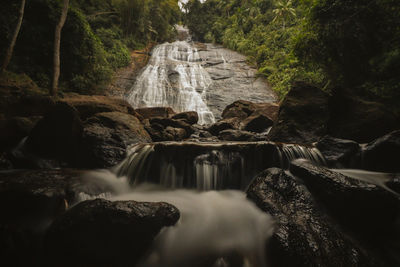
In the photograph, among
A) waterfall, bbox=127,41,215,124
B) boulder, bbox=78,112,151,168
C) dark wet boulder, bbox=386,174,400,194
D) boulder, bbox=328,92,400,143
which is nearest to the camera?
dark wet boulder, bbox=386,174,400,194

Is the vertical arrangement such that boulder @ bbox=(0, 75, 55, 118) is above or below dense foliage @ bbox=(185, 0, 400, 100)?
below

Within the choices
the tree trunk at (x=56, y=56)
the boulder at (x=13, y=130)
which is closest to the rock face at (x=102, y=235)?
the boulder at (x=13, y=130)

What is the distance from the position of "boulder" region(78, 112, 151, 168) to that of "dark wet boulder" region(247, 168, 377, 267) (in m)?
3.43

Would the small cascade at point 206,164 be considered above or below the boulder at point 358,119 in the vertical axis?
below

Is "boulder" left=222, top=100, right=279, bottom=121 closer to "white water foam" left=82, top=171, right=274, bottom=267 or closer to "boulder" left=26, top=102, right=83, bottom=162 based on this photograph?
"white water foam" left=82, top=171, right=274, bottom=267

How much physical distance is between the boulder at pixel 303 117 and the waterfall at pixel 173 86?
641cm

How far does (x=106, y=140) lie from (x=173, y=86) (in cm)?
1186

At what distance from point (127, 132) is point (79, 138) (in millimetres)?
1328

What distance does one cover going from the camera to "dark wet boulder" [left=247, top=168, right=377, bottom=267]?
1780 mm

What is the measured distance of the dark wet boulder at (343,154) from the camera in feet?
13.2

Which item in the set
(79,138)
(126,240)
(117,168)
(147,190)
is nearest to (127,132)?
(79,138)

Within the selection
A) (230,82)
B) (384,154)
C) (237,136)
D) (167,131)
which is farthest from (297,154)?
(230,82)

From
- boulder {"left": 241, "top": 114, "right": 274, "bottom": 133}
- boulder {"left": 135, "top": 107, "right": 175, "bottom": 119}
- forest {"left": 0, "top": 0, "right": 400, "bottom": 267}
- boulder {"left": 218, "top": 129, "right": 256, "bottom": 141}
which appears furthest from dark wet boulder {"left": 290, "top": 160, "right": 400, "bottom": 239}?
boulder {"left": 135, "top": 107, "right": 175, "bottom": 119}

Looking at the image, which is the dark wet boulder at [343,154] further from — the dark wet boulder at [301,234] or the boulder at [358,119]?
the dark wet boulder at [301,234]
